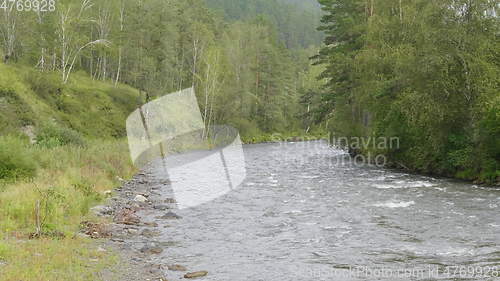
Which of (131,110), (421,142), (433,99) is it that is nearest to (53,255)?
(433,99)

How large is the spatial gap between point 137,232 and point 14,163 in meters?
6.71

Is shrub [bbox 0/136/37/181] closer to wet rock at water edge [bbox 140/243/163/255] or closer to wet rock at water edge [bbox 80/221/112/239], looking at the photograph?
wet rock at water edge [bbox 80/221/112/239]

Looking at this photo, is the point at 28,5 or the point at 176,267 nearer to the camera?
the point at 176,267

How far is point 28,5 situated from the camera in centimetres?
4850

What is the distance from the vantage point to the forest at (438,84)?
24.0m

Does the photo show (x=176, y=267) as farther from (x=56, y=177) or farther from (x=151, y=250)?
(x=56, y=177)

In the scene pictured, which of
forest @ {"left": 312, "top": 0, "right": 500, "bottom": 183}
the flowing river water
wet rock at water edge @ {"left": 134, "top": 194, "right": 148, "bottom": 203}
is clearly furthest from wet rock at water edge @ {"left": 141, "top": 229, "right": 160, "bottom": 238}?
forest @ {"left": 312, "top": 0, "right": 500, "bottom": 183}

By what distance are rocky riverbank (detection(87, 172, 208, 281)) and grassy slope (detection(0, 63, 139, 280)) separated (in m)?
0.51

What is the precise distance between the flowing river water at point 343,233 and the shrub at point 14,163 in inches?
236

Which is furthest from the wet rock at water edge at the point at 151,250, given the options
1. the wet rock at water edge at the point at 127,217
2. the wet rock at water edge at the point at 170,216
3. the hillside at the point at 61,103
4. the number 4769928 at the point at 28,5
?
the number 4769928 at the point at 28,5

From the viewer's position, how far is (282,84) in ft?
266

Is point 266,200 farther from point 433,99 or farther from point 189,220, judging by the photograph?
point 433,99

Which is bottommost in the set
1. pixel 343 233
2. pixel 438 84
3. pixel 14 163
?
pixel 343 233

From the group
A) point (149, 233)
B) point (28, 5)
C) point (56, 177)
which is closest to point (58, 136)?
point (56, 177)
